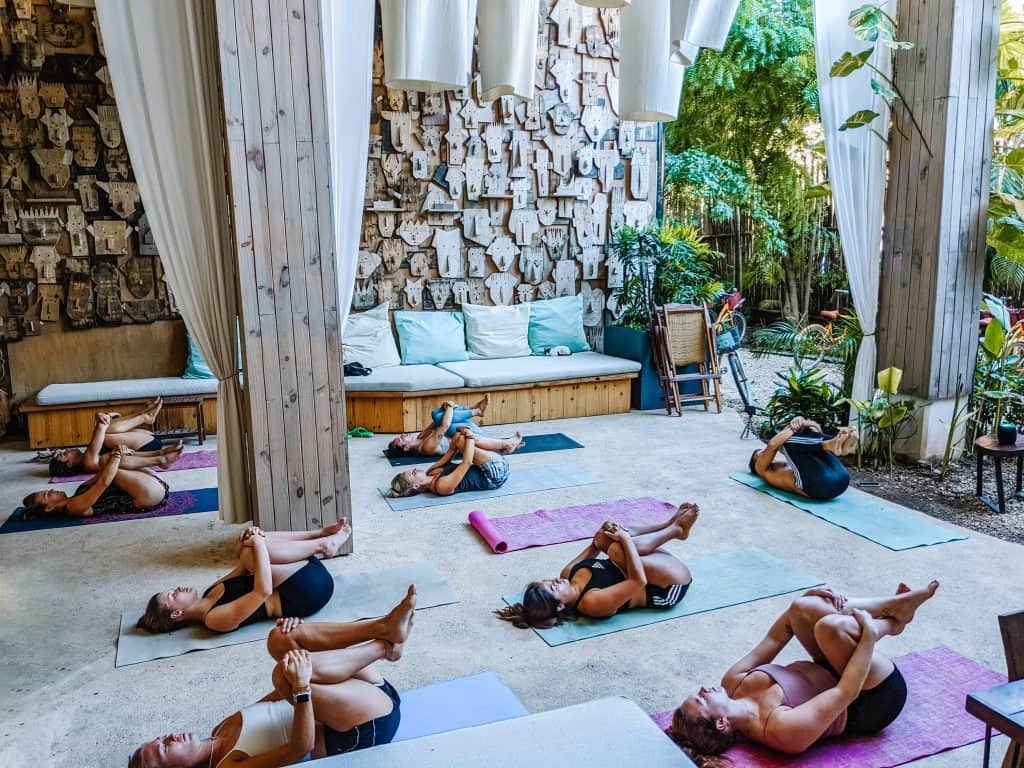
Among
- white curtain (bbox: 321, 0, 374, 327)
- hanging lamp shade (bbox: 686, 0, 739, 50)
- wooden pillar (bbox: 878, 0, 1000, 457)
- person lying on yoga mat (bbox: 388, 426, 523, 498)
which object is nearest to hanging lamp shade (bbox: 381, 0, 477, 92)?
white curtain (bbox: 321, 0, 374, 327)

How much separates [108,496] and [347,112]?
2.38 metres

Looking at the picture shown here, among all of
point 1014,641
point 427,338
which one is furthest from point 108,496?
point 1014,641

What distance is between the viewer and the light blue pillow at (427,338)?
6.26 meters

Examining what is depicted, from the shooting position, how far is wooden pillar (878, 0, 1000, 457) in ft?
14.9

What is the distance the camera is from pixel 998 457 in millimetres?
3971

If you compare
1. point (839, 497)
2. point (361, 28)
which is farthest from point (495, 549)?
point (361, 28)

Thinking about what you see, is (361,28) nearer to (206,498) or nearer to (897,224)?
(206,498)

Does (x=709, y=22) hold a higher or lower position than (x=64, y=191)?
higher

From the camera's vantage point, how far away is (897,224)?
486 cm

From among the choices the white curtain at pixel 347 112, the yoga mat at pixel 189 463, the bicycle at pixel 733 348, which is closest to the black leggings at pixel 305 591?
the white curtain at pixel 347 112

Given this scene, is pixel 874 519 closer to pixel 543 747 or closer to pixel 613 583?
pixel 613 583

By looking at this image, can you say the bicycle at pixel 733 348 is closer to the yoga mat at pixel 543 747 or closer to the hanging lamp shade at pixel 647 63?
the hanging lamp shade at pixel 647 63

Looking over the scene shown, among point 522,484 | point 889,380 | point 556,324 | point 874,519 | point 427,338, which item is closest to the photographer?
point 874,519

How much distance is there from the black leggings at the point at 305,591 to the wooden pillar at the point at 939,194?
371 cm
